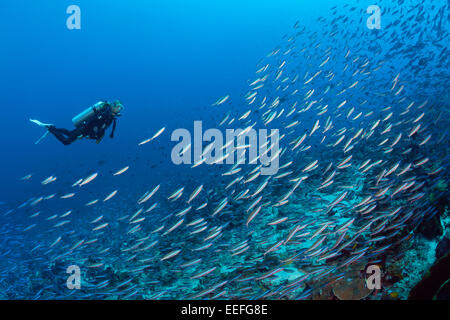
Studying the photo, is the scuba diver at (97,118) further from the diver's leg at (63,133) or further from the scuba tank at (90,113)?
the diver's leg at (63,133)

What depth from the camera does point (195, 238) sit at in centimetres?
907

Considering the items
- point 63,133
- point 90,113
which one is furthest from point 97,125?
point 63,133

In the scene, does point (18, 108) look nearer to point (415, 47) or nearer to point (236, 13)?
point (236, 13)

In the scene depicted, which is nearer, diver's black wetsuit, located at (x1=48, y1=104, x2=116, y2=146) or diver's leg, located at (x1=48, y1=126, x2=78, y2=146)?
diver's black wetsuit, located at (x1=48, y1=104, x2=116, y2=146)

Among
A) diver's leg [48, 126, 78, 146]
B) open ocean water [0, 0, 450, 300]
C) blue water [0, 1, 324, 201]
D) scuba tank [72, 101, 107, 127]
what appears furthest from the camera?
blue water [0, 1, 324, 201]

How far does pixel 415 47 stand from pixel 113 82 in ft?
534

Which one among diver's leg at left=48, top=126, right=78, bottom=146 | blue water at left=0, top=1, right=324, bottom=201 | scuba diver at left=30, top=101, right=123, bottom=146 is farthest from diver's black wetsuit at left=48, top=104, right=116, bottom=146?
blue water at left=0, top=1, right=324, bottom=201

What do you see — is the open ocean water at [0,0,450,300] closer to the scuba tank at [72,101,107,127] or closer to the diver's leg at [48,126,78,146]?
the scuba tank at [72,101,107,127]

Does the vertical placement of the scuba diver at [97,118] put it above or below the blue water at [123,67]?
below

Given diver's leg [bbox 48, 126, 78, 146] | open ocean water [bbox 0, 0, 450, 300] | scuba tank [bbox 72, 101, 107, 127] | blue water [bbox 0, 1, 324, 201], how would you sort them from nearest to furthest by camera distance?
open ocean water [bbox 0, 0, 450, 300] < scuba tank [bbox 72, 101, 107, 127] < diver's leg [bbox 48, 126, 78, 146] < blue water [bbox 0, 1, 324, 201]

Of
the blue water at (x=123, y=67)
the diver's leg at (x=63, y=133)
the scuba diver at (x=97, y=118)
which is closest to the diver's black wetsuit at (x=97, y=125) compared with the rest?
the scuba diver at (x=97, y=118)

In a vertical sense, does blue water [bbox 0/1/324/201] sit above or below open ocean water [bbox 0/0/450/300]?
above

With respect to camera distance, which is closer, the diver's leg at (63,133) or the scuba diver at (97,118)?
the scuba diver at (97,118)
